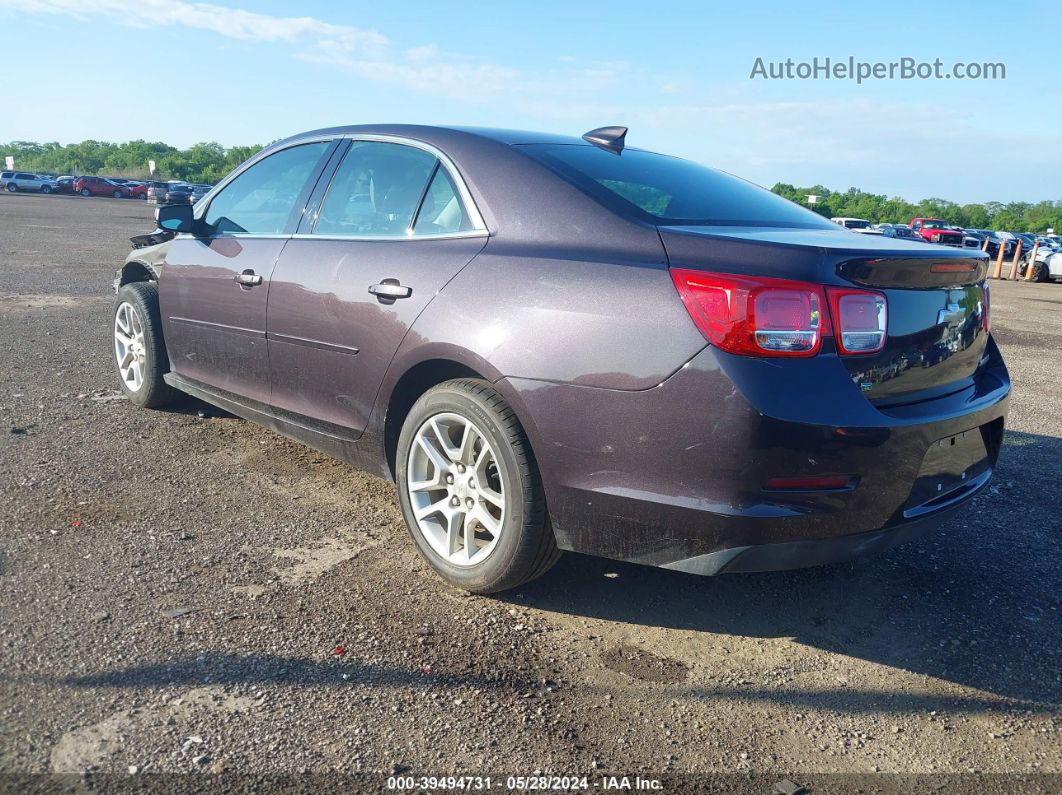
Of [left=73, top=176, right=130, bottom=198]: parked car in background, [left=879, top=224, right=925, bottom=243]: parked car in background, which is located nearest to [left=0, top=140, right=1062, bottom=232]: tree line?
[left=73, top=176, right=130, bottom=198]: parked car in background

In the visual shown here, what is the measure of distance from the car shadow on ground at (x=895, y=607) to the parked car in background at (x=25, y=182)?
65.8 m

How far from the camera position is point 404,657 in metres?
2.68

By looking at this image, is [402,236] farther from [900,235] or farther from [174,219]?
[900,235]

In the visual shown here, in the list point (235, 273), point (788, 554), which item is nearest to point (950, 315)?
point (788, 554)

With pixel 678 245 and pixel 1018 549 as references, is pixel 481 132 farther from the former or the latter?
pixel 1018 549

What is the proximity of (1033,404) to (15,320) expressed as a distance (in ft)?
29.0

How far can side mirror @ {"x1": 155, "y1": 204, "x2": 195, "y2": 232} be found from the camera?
15.2 ft

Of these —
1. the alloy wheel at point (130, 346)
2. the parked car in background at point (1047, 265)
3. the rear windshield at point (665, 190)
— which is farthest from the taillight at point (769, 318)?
the parked car in background at point (1047, 265)

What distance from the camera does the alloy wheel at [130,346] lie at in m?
5.21

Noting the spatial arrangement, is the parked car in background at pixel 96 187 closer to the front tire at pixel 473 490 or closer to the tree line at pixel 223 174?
the tree line at pixel 223 174

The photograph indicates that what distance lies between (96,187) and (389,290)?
67.2 m

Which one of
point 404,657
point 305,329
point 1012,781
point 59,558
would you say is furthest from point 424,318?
point 1012,781

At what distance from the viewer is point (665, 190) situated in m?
A: 3.36

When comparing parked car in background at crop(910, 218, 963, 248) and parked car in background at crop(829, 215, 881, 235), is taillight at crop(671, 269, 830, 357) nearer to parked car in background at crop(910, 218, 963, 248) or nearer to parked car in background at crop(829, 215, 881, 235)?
parked car in background at crop(829, 215, 881, 235)
